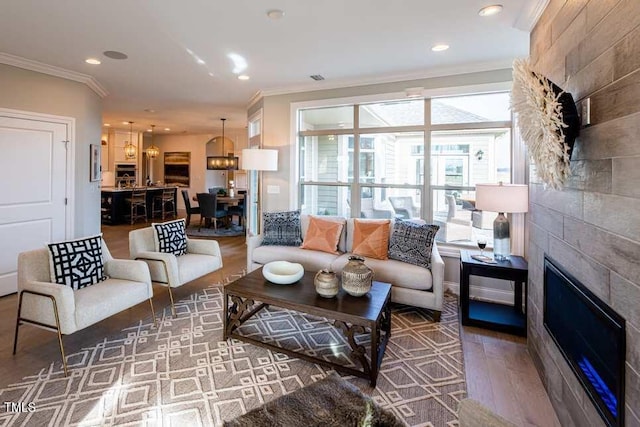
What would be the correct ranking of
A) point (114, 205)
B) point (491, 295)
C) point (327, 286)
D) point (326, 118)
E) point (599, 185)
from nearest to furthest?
1. point (599, 185)
2. point (327, 286)
3. point (491, 295)
4. point (326, 118)
5. point (114, 205)

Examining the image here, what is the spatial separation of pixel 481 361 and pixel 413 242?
1237mm

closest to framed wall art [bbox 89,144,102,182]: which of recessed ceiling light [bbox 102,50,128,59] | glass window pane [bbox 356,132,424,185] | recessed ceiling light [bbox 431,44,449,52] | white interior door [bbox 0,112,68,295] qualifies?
white interior door [bbox 0,112,68,295]

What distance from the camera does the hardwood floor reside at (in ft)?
6.58

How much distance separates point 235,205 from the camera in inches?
317

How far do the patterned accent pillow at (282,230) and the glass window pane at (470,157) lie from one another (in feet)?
6.01

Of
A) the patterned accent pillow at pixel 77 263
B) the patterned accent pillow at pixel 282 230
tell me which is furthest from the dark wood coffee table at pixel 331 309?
the patterned accent pillow at pixel 77 263

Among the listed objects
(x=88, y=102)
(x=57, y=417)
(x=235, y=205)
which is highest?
(x=88, y=102)

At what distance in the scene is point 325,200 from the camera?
16.0 feet

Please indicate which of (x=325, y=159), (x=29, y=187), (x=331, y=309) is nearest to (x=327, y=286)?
(x=331, y=309)

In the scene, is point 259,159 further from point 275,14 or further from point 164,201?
point 164,201

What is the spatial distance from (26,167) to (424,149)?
15.8 ft

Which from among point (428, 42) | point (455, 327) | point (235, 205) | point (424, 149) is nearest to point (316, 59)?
point (428, 42)

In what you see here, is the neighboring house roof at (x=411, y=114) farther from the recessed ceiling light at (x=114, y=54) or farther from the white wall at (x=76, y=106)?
the white wall at (x=76, y=106)

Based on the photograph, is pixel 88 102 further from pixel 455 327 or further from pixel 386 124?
pixel 455 327
